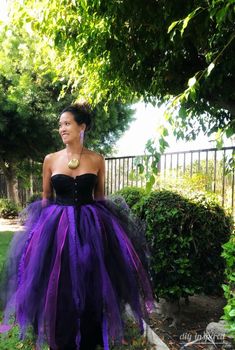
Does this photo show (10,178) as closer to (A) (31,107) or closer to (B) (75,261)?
(A) (31,107)

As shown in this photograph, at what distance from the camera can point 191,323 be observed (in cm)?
423

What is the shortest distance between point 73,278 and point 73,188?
0.58m

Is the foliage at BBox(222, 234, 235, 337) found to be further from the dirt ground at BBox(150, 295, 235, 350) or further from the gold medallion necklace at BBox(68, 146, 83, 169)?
the gold medallion necklace at BBox(68, 146, 83, 169)

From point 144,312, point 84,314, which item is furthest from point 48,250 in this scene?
point 144,312

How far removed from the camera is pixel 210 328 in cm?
368

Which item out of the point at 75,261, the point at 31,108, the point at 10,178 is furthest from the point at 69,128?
the point at 10,178

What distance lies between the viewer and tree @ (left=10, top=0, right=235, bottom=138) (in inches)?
122

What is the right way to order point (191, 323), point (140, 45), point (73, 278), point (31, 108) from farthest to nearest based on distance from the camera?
point (31, 108) < point (191, 323) < point (140, 45) < point (73, 278)

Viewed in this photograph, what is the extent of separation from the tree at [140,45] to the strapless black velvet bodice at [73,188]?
942 millimetres

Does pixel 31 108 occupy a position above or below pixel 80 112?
above

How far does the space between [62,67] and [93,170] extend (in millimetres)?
2523

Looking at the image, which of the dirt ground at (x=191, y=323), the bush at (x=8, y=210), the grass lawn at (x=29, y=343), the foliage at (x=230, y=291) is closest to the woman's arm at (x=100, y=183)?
the foliage at (x=230, y=291)

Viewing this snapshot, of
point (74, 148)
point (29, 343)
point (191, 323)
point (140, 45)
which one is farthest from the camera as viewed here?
point (191, 323)

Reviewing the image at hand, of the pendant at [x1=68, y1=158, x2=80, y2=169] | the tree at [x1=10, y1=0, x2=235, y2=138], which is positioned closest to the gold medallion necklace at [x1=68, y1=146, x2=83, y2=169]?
the pendant at [x1=68, y1=158, x2=80, y2=169]
